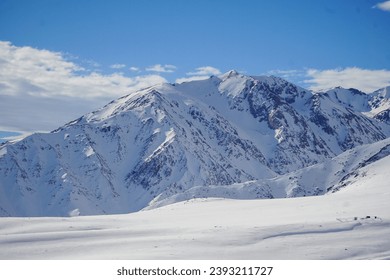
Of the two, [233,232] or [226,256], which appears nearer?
[226,256]

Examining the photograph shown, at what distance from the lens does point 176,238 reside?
123 ft
